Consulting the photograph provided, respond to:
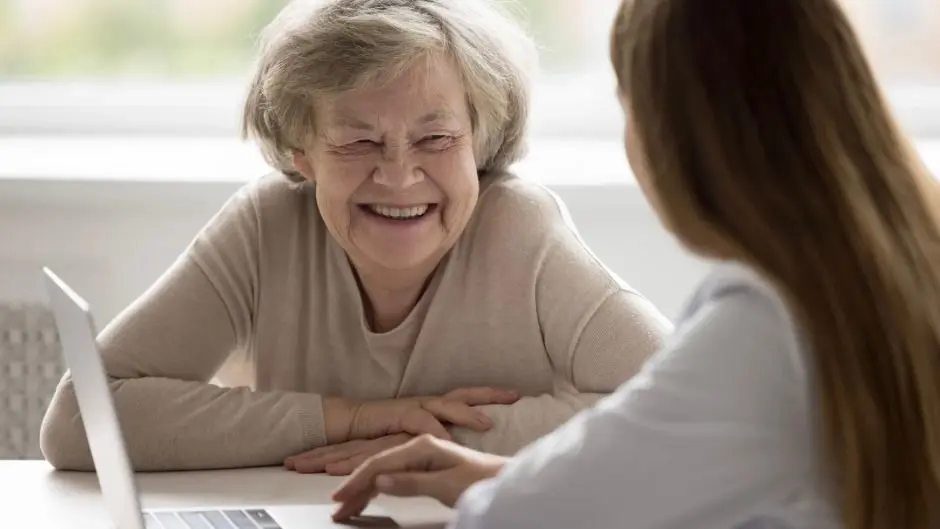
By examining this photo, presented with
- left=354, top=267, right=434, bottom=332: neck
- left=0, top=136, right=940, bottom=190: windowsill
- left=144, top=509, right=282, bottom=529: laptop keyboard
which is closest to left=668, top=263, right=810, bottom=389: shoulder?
left=144, top=509, right=282, bottom=529: laptop keyboard

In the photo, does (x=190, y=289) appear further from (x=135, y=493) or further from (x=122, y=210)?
(x=122, y=210)

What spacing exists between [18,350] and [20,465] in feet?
3.08

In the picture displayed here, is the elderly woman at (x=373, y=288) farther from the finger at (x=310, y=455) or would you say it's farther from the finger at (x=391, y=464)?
the finger at (x=391, y=464)

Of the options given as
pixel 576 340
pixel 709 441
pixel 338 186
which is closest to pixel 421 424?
pixel 576 340

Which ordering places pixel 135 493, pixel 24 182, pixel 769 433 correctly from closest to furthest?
pixel 769 433
pixel 135 493
pixel 24 182

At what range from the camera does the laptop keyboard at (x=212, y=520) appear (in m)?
1.38

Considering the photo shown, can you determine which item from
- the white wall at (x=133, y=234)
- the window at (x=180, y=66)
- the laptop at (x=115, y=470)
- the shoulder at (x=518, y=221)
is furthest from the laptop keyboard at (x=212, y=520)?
the window at (x=180, y=66)

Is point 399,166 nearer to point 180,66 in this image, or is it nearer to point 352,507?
point 352,507

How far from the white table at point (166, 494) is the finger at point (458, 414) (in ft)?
0.54

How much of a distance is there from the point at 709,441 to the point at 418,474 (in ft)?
1.34

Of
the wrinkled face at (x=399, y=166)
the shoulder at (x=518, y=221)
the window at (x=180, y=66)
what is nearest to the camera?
the wrinkled face at (x=399, y=166)

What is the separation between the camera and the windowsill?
2604mm

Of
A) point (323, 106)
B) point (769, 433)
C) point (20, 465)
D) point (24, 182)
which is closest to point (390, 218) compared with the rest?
point (323, 106)

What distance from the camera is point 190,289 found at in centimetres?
186
